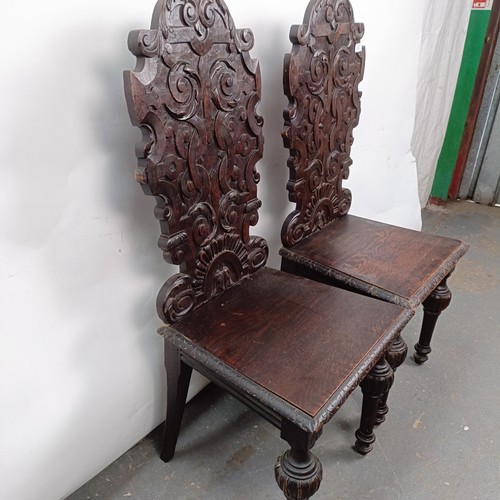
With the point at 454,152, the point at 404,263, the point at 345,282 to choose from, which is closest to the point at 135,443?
the point at 345,282

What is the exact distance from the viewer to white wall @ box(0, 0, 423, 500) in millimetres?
730

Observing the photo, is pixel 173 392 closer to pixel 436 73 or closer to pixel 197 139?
pixel 197 139

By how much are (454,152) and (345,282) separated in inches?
84.9

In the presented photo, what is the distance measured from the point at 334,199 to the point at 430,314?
20.2 inches

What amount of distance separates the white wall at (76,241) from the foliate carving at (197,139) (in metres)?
0.13

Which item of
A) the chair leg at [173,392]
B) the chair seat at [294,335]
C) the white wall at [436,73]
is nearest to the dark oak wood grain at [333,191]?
the chair seat at [294,335]

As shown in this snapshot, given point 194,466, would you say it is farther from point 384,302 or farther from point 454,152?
point 454,152

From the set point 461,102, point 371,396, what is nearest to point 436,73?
point 461,102

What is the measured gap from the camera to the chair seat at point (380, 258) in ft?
3.55


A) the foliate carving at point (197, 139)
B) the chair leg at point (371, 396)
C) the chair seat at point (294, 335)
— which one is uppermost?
the foliate carving at point (197, 139)

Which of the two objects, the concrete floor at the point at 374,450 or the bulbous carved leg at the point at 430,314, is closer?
the concrete floor at the point at 374,450

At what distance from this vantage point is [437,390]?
143 centimetres

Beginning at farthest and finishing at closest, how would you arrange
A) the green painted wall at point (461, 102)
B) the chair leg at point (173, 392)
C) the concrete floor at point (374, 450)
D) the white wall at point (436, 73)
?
1. the green painted wall at point (461, 102)
2. the white wall at point (436, 73)
3. the concrete floor at point (374, 450)
4. the chair leg at point (173, 392)

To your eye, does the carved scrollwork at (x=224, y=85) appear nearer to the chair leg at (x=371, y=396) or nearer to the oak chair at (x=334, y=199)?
the oak chair at (x=334, y=199)
